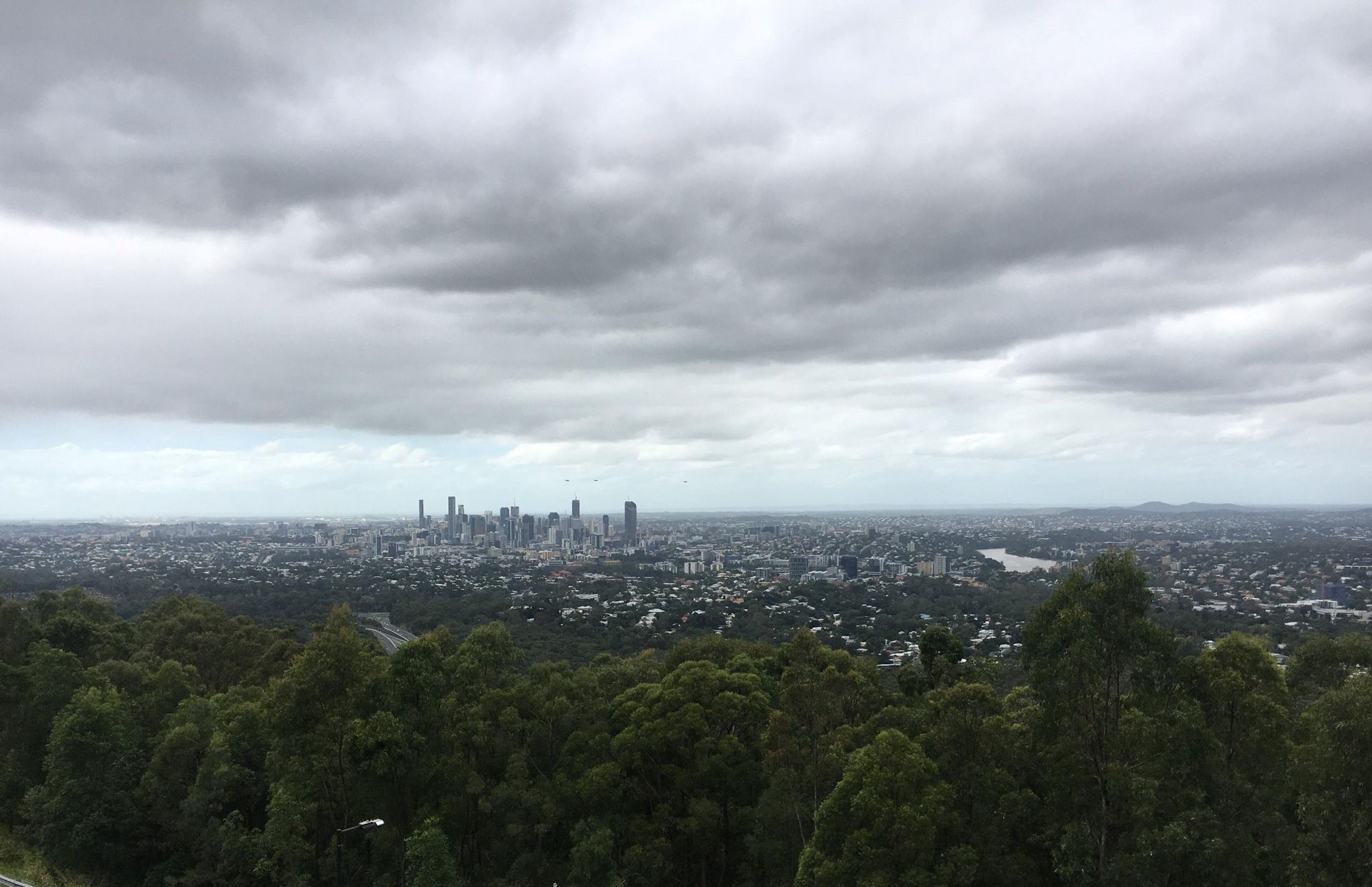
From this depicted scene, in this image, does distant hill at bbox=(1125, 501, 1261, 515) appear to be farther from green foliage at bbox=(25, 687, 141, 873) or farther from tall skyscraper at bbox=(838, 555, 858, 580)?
green foliage at bbox=(25, 687, 141, 873)

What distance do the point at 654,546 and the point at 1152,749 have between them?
131 metres

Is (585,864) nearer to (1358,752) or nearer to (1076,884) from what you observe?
(1076,884)

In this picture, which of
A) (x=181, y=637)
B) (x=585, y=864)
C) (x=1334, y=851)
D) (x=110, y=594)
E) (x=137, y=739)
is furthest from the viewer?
(x=110, y=594)

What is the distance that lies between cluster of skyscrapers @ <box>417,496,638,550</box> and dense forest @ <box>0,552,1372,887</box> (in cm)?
12095

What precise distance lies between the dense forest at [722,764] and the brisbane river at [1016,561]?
6211cm

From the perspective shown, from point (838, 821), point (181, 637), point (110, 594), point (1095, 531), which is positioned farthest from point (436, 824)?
point (1095, 531)

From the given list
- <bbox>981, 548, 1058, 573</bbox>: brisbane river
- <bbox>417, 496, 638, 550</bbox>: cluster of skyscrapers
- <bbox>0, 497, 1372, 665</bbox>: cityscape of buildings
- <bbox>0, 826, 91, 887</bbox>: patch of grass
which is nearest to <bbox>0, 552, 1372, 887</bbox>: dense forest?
<bbox>0, 826, 91, 887</bbox>: patch of grass

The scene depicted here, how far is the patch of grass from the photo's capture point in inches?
597

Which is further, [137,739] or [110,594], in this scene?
[110,594]

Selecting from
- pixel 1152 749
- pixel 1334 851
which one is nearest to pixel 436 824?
pixel 1152 749

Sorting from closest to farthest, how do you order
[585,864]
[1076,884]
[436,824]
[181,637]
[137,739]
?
[1076,884] < [585,864] < [436,824] < [137,739] < [181,637]

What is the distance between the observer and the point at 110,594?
69750mm

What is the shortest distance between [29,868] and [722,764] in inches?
584

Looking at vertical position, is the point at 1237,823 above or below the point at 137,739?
above
